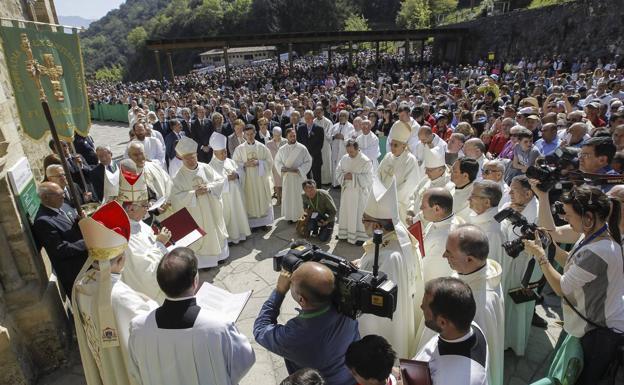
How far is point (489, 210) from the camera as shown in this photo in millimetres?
3666

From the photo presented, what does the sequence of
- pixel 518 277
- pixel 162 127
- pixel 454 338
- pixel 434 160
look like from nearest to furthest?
pixel 454 338
pixel 518 277
pixel 434 160
pixel 162 127

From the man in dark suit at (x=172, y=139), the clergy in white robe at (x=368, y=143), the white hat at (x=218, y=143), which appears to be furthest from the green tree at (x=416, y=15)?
the white hat at (x=218, y=143)

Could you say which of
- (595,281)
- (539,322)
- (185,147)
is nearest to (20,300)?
(185,147)

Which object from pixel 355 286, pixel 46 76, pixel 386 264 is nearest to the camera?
pixel 355 286

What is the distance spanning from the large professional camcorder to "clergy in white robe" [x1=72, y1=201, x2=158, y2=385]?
Result: 3.91 feet

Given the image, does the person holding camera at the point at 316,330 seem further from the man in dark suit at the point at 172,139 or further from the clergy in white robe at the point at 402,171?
the man in dark suit at the point at 172,139

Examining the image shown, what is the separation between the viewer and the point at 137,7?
540ft

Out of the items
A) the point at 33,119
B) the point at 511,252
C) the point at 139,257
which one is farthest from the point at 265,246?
the point at 511,252

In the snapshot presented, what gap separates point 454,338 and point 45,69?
4038 mm

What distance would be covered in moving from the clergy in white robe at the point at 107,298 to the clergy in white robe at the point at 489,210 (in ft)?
9.59

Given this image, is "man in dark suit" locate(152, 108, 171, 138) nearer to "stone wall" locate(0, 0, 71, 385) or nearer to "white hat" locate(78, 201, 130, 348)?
"stone wall" locate(0, 0, 71, 385)

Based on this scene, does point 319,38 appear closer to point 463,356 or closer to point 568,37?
point 568,37

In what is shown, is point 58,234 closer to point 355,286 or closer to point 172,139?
point 355,286

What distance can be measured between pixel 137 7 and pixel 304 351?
7658 inches
